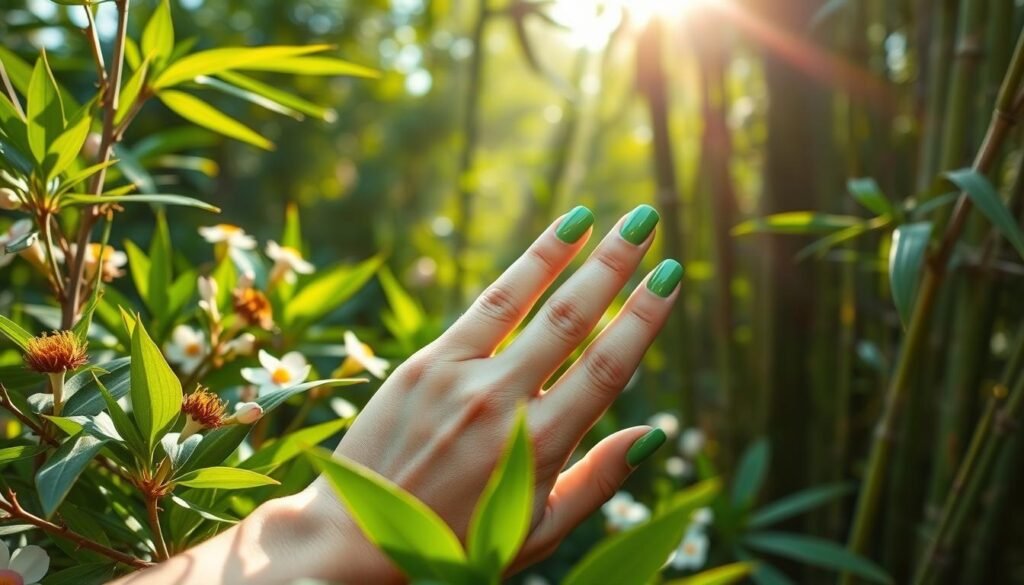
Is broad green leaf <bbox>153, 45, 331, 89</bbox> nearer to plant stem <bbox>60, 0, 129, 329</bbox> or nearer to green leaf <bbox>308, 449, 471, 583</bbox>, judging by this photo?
plant stem <bbox>60, 0, 129, 329</bbox>

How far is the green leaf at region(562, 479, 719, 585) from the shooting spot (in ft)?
1.10

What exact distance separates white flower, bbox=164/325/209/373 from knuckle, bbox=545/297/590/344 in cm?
30

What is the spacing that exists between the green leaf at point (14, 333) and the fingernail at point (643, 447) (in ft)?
1.28

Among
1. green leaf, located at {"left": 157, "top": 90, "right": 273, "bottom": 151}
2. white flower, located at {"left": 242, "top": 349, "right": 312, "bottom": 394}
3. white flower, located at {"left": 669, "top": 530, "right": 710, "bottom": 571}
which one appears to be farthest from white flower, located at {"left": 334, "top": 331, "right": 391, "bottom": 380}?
white flower, located at {"left": 669, "top": 530, "right": 710, "bottom": 571}

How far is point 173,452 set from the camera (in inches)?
20.1

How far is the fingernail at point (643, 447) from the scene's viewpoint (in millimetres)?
634

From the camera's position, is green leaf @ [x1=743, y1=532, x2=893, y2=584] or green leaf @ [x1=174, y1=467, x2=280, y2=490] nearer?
green leaf @ [x1=174, y1=467, x2=280, y2=490]

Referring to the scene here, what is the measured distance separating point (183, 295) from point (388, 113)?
1990mm

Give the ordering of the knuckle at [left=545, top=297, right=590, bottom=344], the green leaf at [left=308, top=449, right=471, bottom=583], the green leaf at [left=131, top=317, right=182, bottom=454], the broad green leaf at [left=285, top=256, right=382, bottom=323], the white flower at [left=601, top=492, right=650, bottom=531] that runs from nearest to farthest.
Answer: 1. the green leaf at [left=308, top=449, right=471, bottom=583]
2. the green leaf at [left=131, top=317, right=182, bottom=454]
3. the knuckle at [left=545, top=297, right=590, bottom=344]
4. the broad green leaf at [left=285, top=256, right=382, bottom=323]
5. the white flower at [left=601, top=492, right=650, bottom=531]

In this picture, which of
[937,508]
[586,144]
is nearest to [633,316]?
[937,508]

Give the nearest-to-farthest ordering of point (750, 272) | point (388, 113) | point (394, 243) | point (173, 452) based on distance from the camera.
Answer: point (173, 452) < point (750, 272) < point (394, 243) < point (388, 113)

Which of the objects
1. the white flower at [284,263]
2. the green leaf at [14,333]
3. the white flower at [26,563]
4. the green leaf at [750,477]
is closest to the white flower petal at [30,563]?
the white flower at [26,563]

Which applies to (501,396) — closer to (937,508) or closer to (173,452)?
(173,452)

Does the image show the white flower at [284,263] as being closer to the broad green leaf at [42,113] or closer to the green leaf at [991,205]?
the broad green leaf at [42,113]
